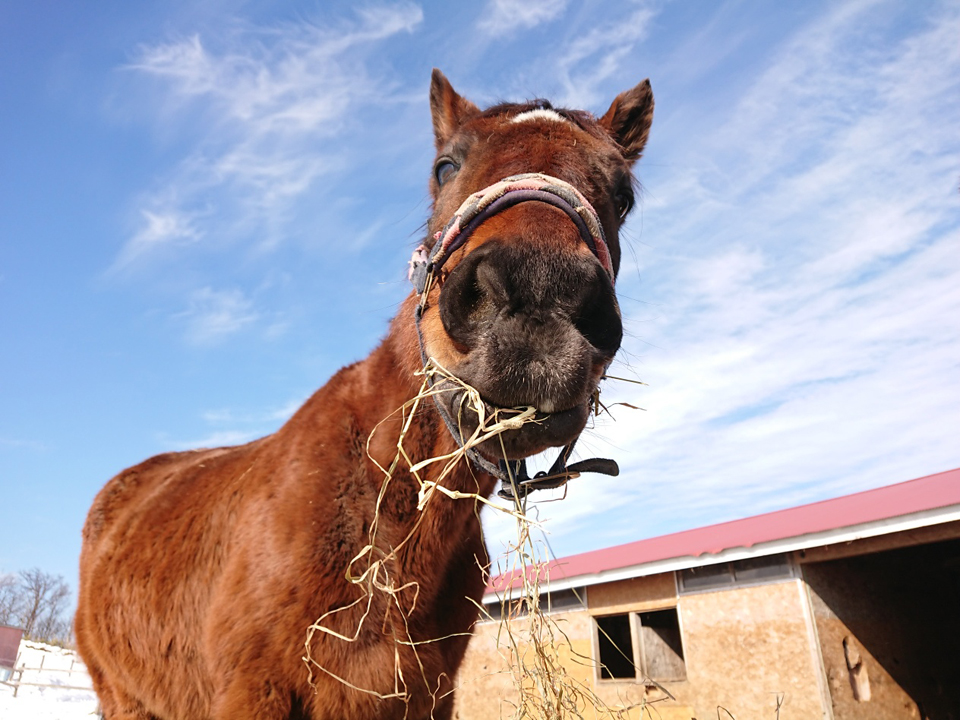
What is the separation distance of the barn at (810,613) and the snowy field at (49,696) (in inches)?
389

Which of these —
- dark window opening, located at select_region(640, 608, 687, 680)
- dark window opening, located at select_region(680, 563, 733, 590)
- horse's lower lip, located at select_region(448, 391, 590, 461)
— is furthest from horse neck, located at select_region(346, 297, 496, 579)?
dark window opening, located at select_region(640, 608, 687, 680)

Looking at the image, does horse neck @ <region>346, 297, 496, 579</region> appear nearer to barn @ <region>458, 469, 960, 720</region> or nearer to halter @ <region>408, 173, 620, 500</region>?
halter @ <region>408, 173, 620, 500</region>

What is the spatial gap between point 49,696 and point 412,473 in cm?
2534

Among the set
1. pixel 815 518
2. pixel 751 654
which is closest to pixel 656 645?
pixel 751 654

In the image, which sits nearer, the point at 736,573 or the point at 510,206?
the point at 510,206

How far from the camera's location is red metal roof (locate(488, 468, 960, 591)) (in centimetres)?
856

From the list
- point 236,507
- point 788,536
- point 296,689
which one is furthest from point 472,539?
point 788,536

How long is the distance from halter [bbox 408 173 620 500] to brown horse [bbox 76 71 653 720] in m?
0.01

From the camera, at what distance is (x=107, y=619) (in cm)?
399

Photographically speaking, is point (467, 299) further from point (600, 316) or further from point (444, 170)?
point (444, 170)

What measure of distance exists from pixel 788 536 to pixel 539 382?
8817 millimetres

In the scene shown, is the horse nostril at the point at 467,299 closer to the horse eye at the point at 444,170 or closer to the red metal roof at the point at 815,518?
the horse eye at the point at 444,170

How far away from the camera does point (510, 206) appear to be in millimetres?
2328

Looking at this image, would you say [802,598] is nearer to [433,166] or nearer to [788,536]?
[788,536]
